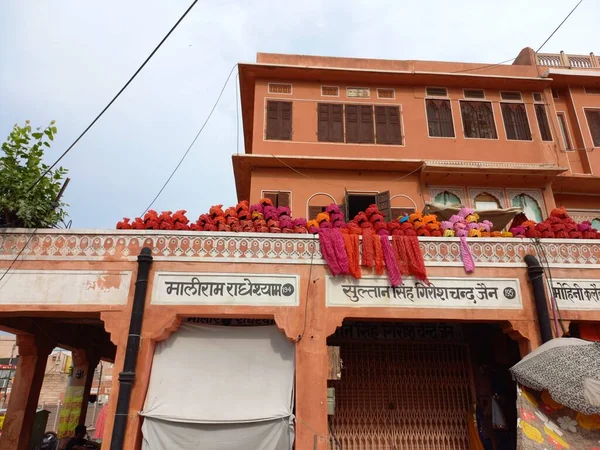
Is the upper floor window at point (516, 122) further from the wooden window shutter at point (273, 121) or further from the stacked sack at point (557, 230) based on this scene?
the wooden window shutter at point (273, 121)

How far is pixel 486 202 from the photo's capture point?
1267 centimetres

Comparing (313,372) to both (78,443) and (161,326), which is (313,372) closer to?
(161,326)

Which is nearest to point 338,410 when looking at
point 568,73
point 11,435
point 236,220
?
point 236,220

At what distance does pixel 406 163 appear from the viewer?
12375 mm

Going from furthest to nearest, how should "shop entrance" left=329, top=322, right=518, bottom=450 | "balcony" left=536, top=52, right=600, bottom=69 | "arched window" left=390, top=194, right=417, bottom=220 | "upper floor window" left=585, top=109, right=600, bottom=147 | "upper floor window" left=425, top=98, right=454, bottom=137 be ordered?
"balcony" left=536, top=52, right=600, bottom=69 → "upper floor window" left=585, top=109, right=600, bottom=147 → "upper floor window" left=425, top=98, right=454, bottom=137 → "arched window" left=390, top=194, right=417, bottom=220 → "shop entrance" left=329, top=322, right=518, bottom=450

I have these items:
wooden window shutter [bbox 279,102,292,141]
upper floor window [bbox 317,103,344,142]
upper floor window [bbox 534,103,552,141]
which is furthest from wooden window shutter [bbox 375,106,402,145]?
upper floor window [bbox 534,103,552,141]

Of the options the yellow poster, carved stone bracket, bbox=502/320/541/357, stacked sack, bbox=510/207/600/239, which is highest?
stacked sack, bbox=510/207/600/239

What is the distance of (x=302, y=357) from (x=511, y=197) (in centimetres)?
880

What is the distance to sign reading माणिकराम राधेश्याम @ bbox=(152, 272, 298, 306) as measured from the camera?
7.00 meters

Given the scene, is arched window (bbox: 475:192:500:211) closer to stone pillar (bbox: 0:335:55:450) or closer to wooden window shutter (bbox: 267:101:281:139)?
wooden window shutter (bbox: 267:101:281:139)

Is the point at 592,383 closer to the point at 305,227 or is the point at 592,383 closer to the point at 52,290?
the point at 305,227

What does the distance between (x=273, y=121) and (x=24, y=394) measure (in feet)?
29.0

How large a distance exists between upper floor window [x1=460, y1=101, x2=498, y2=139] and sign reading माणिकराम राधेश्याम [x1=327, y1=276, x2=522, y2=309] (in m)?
7.19

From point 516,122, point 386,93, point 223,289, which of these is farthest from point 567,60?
point 223,289
